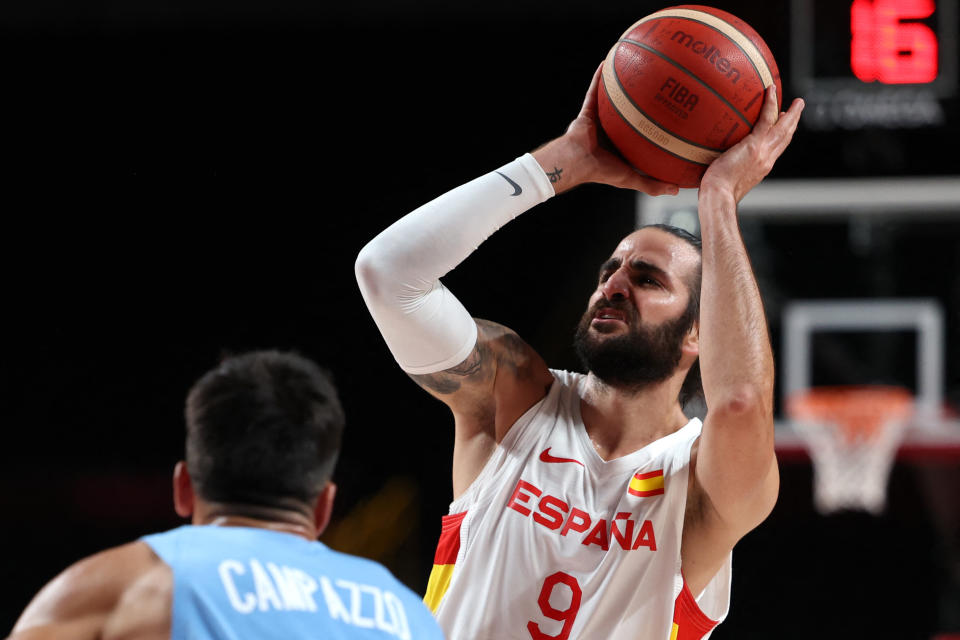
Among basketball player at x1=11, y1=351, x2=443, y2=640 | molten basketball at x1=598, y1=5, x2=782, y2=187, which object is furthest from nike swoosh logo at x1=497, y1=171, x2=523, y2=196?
basketball player at x1=11, y1=351, x2=443, y2=640

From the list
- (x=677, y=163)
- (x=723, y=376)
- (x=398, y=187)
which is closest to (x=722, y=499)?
(x=723, y=376)

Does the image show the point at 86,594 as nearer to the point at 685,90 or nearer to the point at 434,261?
the point at 434,261

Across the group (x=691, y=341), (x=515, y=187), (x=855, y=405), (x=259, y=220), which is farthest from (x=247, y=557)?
(x=259, y=220)

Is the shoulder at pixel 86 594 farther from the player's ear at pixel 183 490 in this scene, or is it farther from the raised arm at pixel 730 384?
the raised arm at pixel 730 384

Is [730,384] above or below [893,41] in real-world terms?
above

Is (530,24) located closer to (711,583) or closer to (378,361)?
(378,361)

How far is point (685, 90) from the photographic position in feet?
9.04

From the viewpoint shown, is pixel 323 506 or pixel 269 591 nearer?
pixel 269 591

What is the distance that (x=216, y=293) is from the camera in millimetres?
9969

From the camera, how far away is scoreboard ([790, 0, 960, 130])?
24.2 feet

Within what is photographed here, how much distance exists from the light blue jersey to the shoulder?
6cm

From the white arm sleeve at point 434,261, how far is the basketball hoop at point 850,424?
18.1 feet

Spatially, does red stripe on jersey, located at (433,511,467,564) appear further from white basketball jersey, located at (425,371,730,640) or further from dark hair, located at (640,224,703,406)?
dark hair, located at (640,224,703,406)

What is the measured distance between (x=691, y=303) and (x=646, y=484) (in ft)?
1.73
